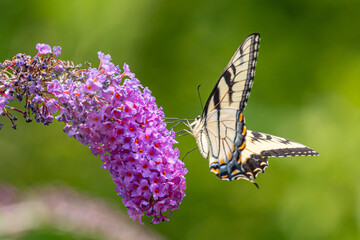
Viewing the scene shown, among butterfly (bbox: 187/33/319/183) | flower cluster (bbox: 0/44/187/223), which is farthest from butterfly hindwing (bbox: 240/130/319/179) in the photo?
flower cluster (bbox: 0/44/187/223)

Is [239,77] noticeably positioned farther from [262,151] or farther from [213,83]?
[213,83]

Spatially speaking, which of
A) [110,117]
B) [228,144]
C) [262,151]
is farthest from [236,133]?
[110,117]

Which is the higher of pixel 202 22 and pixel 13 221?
pixel 202 22

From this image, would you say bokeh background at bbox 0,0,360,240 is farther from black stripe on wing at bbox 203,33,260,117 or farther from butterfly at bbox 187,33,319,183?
black stripe on wing at bbox 203,33,260,117

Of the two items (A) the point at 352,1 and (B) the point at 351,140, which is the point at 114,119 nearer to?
(B) the point at 351,140

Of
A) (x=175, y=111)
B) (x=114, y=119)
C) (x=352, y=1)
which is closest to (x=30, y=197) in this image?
(x=114, y=119)
